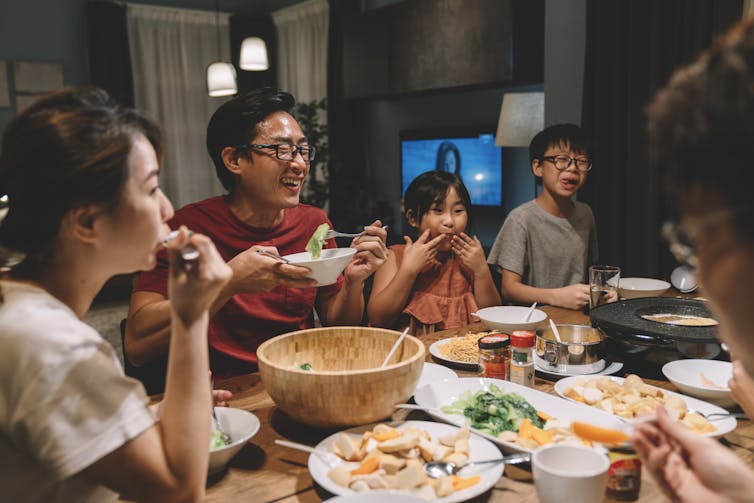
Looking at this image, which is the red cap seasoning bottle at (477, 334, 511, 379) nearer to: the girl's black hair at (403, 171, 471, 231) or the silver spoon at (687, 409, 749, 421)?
the silver spoon at (687, 409, 749, 421)

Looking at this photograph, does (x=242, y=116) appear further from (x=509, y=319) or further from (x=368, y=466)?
(x=368, y=466)

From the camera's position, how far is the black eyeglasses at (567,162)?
110 inches

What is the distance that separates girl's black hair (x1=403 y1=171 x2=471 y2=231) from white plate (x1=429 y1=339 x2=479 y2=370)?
36.4 inches

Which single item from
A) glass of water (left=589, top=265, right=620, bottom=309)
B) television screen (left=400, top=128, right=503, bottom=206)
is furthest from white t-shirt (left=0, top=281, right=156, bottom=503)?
→ television screen (left=400, top=128, right=503, bottom=206)

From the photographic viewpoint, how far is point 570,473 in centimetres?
91

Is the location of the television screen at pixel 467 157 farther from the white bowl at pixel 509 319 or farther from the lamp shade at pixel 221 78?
the white bowl at pixel 509 319

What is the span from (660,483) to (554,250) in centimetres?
214

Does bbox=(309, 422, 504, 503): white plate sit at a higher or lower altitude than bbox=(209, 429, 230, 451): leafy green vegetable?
lower

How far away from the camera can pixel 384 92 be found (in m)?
5.52

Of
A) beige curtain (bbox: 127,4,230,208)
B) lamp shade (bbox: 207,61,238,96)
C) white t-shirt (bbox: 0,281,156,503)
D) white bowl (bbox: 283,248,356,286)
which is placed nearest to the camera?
white t-shirt (bbox: 0,281,156,503)

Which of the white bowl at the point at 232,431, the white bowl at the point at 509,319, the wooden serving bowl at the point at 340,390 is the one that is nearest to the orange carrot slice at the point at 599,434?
the wooden serving bowl at the point at 340,390

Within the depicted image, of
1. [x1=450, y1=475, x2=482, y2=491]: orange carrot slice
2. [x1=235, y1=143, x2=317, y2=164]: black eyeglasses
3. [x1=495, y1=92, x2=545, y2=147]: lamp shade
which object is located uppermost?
[x1=495, y1=92, x2=545, y2=147]: lamp shade

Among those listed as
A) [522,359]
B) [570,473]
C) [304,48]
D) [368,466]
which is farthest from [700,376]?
[304,48]

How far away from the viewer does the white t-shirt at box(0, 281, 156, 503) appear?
80 centimetres
